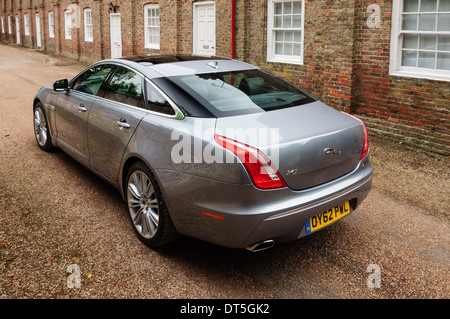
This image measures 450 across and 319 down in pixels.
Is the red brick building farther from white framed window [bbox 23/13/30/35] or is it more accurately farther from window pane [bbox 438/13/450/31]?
white framed window [bbox 23/13/30/35]

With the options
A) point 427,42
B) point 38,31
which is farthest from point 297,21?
point 38,31

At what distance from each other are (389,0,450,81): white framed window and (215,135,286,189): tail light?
5687mm

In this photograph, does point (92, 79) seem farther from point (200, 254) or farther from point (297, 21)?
point (297, 21)

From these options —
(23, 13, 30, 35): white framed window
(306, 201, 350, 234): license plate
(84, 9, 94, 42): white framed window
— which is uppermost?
(23, 13, 30, 35): white framed window

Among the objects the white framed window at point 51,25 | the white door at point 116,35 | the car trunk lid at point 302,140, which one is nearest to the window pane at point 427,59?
the car trunk lid at point 302,140

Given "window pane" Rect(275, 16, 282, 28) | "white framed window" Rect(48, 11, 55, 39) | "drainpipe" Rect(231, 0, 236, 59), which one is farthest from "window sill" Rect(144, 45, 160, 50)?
"white framed window" Rect(48, 11, 55, 39)

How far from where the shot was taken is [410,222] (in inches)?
192

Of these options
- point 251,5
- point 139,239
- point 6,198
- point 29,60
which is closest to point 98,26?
point 29,60

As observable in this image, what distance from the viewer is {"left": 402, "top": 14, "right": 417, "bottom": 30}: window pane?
321 inches

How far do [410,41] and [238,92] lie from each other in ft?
17.8

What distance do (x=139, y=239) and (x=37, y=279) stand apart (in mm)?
970

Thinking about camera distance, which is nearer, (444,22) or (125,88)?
(125,88)

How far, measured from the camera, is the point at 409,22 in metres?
8.25

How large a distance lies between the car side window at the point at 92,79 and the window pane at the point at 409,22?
5.75 metres
